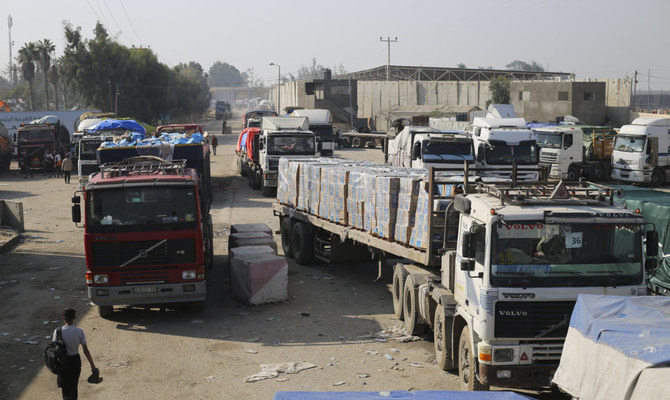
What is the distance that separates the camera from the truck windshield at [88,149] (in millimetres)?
34500

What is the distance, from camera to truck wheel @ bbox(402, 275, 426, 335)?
40.2ft

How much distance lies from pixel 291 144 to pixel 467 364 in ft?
77.7

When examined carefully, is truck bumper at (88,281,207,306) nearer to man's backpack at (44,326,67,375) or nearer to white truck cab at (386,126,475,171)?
man's backpack at (44,326,67,375)

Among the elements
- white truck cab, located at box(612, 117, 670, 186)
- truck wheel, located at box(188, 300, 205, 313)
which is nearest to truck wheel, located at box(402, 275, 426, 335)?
truck wheel, located at box(188, 300, 205, 313)

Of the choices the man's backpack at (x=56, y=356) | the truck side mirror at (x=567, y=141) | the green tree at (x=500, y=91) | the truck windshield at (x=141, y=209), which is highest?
the green tree at (x=500, y=91)

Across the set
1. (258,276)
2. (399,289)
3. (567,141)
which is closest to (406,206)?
(399,289)

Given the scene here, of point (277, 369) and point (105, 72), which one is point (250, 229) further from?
point (105, 72)

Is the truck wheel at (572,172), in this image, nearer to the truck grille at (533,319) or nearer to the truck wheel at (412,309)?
the truck wheel at (412,309)

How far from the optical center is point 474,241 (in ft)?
31.0

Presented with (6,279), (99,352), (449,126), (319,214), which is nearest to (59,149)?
(449,126)

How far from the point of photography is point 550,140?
Result: 123 feet

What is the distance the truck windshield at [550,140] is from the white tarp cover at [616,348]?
3080 cm

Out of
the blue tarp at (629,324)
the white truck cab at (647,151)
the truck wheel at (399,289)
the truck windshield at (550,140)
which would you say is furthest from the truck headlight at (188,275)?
the white truck cab at (647,151)

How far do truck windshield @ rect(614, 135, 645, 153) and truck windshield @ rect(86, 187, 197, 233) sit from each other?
27.9 meters
